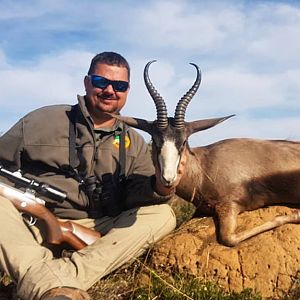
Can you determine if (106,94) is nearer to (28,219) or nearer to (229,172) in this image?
(28,219)

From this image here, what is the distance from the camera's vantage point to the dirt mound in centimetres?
570

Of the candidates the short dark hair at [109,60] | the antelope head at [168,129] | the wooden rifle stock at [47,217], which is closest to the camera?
the antelope head at [168,129]

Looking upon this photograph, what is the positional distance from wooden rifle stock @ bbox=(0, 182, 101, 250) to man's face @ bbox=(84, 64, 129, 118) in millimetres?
1288

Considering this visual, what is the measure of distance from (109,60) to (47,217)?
1.98m

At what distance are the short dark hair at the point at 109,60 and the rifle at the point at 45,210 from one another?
154 cm

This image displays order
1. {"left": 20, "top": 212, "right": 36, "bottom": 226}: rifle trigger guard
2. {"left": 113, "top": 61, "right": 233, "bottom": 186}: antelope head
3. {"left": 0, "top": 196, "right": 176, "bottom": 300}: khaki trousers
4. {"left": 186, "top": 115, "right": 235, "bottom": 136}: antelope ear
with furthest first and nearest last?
1. {"left": 186, "top": 115, "right": 235, "bottom": 136}: antelope ear
2. {"left": 20, "top": 212, "right": 36, "bottom": 226}: rifle trigger guard
3. {"left": 113, "top": 61, "right": 233, "bottom": 186}: antelope head
4. {"left": 0, "top": 196, "right": 176, "bottom": 300}: khaki trousers

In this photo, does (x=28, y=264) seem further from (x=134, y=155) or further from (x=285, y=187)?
(x=285, y=187)

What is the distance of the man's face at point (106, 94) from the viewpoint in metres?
6.57

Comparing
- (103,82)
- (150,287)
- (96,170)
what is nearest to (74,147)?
(96,170)

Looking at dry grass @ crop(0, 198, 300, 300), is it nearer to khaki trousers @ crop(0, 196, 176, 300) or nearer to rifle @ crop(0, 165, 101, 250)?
khaki trousers @ crop(0, 196, 176, 300)

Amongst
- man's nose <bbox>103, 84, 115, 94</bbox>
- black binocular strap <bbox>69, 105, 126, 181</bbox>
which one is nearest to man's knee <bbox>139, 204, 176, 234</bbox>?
black binocular strap <bbox>69, 105, 126, 181</bbox>

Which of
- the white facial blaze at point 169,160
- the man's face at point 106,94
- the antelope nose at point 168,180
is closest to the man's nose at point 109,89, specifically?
the man's face at point 106,94

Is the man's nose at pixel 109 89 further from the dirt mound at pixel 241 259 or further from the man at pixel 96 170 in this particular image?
the dirt mound at pixel 241 259

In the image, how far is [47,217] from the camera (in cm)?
584
